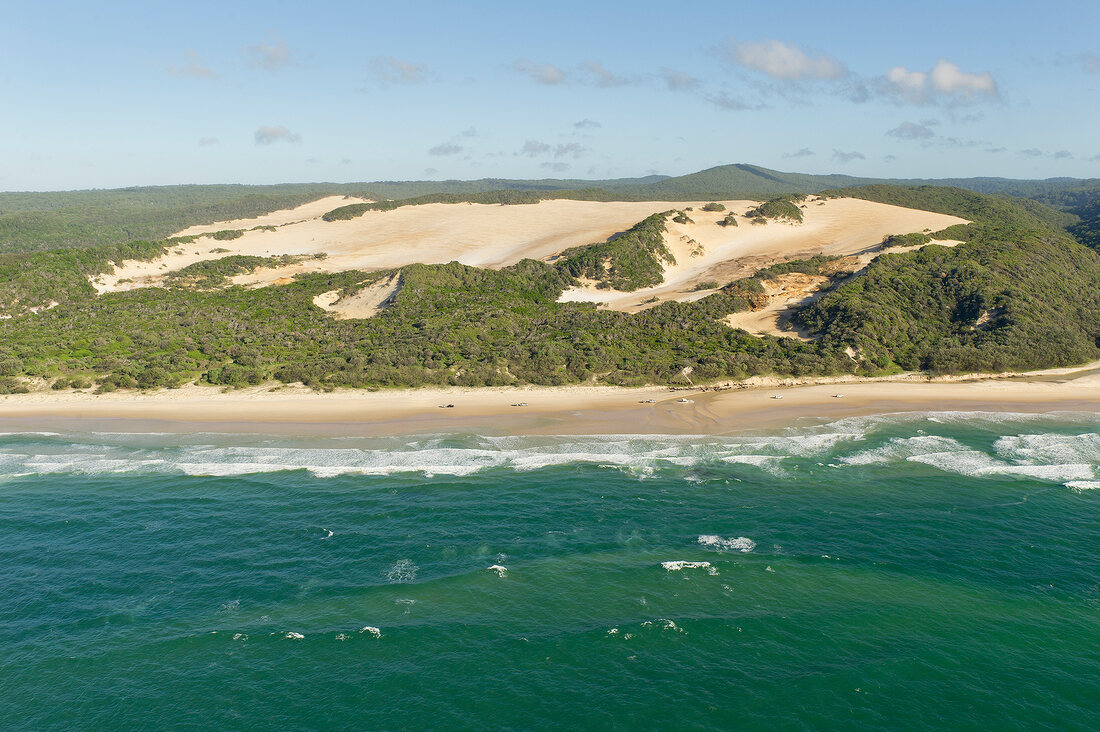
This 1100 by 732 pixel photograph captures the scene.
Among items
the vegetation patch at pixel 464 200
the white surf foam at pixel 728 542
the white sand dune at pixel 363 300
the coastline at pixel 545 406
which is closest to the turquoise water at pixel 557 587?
the white surf foam at pixel 728 542

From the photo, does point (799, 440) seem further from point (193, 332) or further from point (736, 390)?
point (193, 332)

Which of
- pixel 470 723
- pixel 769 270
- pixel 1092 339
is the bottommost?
pixel 470 723

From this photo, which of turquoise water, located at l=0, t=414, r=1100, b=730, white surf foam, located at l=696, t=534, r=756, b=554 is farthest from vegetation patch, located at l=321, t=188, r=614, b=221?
white surf foam, located at l=696, t=534, r=756, b=554

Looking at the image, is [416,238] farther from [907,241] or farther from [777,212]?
[907,241]

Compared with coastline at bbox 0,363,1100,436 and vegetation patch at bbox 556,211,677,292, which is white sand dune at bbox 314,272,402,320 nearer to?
coastline at bbox 0,363,1100,436

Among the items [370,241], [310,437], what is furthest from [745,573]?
[370,241]

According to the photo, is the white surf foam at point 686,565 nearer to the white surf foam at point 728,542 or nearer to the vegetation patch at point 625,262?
the white surf foam at point 728,542
